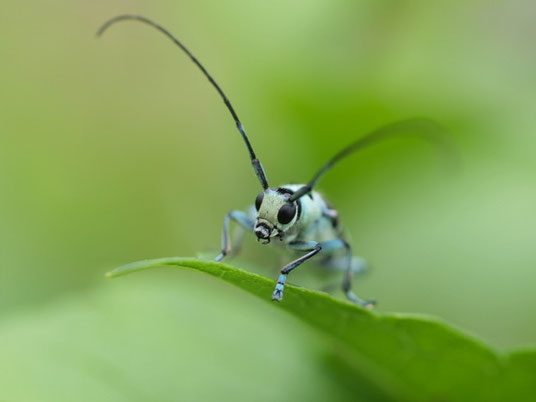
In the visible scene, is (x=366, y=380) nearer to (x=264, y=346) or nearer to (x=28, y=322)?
(x=264, y=346)

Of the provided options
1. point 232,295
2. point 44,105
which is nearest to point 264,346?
point 232,295

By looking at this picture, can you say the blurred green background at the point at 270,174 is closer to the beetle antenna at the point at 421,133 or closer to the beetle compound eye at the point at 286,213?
the beetle antenna at the point at 421,133

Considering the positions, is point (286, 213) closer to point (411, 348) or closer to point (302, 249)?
point (302, 249)

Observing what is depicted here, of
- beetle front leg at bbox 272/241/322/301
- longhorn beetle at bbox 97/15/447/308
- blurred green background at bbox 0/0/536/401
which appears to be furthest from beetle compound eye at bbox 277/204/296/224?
blurred green background at bbox 0/0/536/401

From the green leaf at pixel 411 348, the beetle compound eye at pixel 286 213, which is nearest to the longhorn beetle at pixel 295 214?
the beetle compound eye at pixel 286 213

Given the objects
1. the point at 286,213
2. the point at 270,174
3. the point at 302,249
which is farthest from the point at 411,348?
the point at 270,174
